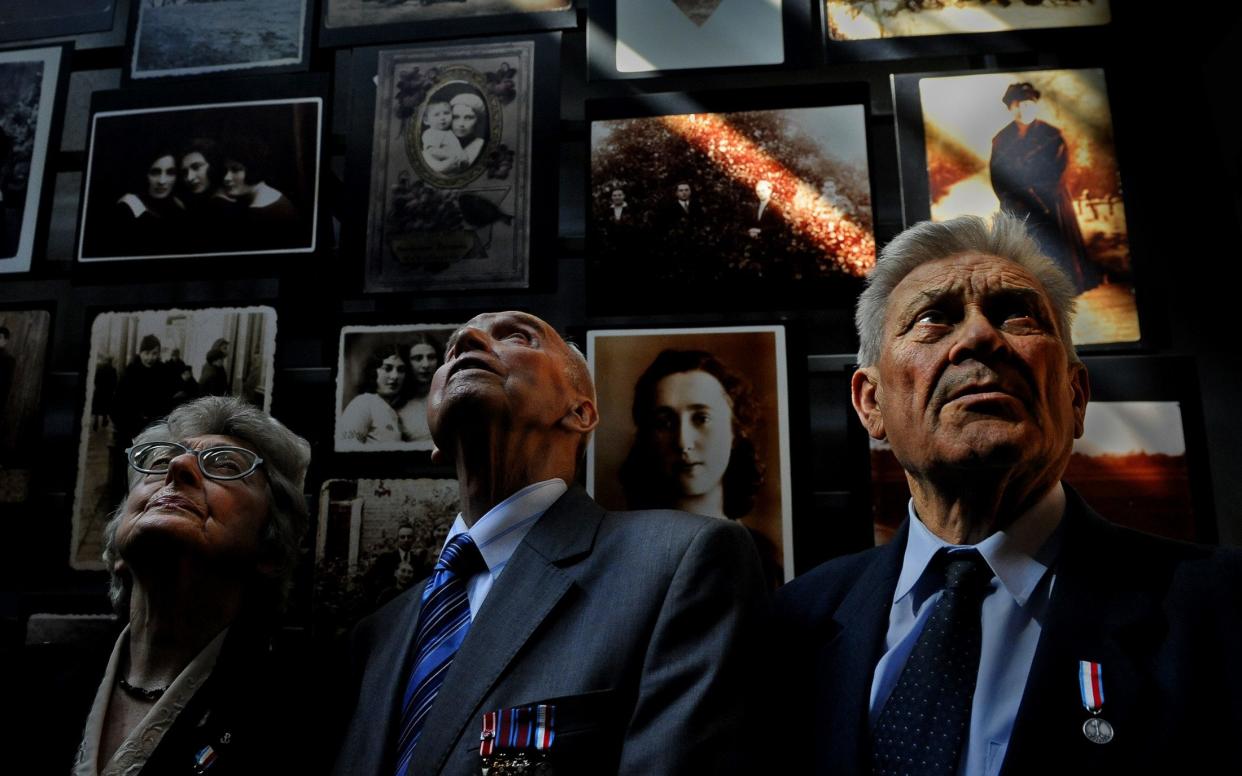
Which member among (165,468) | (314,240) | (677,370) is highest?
(314,240)

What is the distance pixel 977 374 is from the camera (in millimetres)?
1354

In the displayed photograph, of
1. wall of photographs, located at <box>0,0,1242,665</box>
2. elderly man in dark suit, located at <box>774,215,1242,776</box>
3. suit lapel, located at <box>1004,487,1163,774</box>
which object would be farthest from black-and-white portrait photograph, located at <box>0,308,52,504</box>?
suit lapel, located at <box>1004,487,1163,774</box>

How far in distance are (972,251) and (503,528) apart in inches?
40.3

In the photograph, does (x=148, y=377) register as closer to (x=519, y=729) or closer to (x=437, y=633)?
(x=437, y=633)

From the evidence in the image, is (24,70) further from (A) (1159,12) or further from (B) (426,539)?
(A) (1159,12)

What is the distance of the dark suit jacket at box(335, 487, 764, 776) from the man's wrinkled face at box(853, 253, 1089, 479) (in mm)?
378

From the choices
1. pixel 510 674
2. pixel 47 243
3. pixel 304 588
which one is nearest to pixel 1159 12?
pixel 510 674

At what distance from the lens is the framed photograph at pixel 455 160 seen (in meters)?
2.28

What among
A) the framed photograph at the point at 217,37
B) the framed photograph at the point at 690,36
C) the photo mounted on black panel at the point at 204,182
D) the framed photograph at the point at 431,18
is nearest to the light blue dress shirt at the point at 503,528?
the photo mounted on black panel at the point at 204,182

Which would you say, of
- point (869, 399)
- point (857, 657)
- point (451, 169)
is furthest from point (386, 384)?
point (857, 657)

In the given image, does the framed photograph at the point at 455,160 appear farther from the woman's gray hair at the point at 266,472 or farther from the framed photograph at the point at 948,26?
the framed photograph at the point at 948,26

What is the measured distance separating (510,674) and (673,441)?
0.85 meters

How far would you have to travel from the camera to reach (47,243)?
250 centimetres

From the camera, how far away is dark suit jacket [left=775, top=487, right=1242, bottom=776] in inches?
43.9
